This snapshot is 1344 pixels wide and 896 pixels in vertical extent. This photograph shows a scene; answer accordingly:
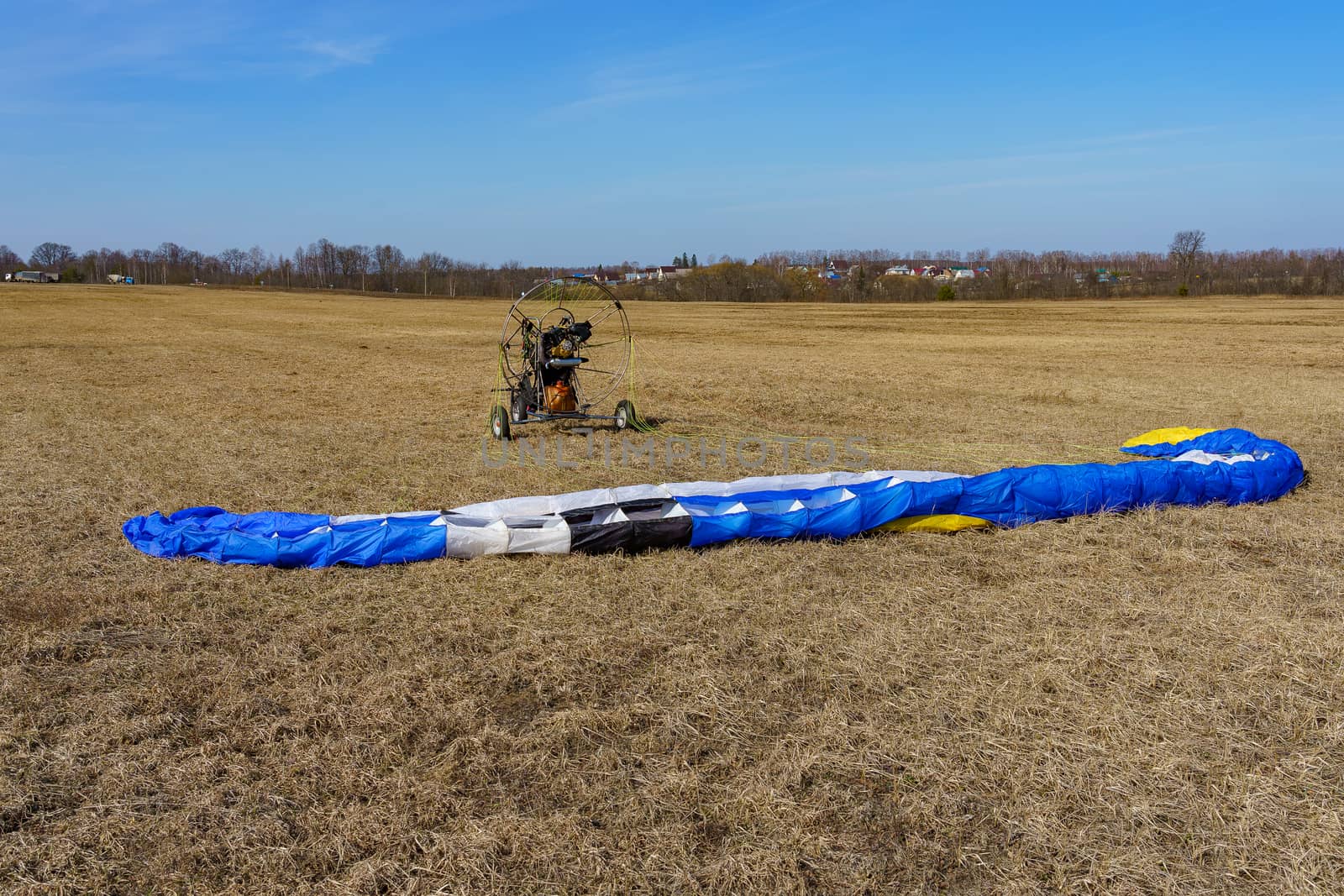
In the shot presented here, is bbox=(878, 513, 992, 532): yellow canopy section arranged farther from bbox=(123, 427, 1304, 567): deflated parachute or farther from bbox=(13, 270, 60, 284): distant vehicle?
bbox=(13, 270, 60, 284): distant vehicle

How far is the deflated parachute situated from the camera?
5992 mm

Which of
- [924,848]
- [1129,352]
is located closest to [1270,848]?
[924,848]

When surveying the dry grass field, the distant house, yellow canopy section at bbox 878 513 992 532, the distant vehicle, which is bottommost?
the dry grass field

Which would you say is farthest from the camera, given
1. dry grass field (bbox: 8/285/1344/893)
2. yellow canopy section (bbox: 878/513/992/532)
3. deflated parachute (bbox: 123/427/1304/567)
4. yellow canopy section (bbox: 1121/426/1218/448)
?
yellow canopy section (bbox: 1121/426/1218/448)

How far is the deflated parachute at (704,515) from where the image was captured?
5992 mm

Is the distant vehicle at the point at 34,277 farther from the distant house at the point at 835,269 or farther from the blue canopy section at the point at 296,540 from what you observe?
the blue canopy section at the point at 296,540

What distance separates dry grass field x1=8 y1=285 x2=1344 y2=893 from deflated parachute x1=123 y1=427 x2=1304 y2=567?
0.51ft

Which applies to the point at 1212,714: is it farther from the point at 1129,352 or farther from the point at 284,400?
the point at 1129,352

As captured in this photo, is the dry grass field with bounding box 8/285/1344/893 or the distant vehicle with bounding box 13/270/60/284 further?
the distant vehicle with bounding box 13/270/60/284

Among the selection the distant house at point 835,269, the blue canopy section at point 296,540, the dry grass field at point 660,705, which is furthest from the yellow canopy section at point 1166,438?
the distant house at point 835,269

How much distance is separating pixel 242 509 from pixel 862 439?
711cm

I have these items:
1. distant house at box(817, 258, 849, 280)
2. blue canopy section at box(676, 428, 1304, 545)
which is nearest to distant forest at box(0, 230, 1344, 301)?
distant house at box(817, 258, 849, 280)

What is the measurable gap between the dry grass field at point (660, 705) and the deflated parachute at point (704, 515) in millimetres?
156

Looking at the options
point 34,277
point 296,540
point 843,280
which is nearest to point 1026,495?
point 296,540
